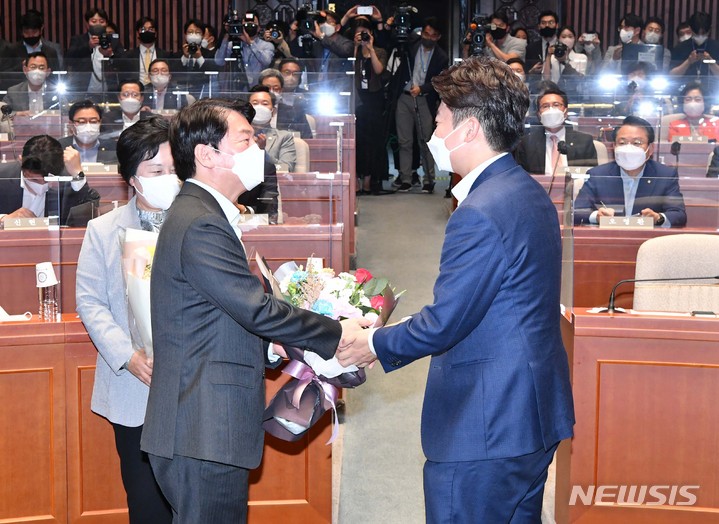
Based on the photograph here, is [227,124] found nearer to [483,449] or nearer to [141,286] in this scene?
[141,286]

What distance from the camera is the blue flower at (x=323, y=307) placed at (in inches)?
87.7

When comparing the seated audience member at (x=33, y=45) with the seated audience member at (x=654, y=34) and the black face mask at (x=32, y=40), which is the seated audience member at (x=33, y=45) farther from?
the seated audience member at (x=654, y=34)

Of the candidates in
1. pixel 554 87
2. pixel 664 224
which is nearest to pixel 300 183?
pixel 664 224

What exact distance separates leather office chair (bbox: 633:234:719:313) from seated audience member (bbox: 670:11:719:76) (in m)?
5.57

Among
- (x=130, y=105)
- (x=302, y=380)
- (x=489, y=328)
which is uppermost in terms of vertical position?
(x=130, y=105)

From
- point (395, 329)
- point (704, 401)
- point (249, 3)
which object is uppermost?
point (249, 3)

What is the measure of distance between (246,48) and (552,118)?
3331 millimetres

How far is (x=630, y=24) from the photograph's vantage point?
9.43 metres

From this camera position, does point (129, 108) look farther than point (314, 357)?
Yes

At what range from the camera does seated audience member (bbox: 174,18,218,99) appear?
7.48 meters

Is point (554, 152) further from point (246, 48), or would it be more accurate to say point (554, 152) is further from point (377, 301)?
point (377, 301)

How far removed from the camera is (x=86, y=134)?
5.76 metres

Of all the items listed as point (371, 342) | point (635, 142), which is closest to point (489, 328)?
point (371, 342)

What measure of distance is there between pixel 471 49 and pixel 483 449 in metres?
6.76
